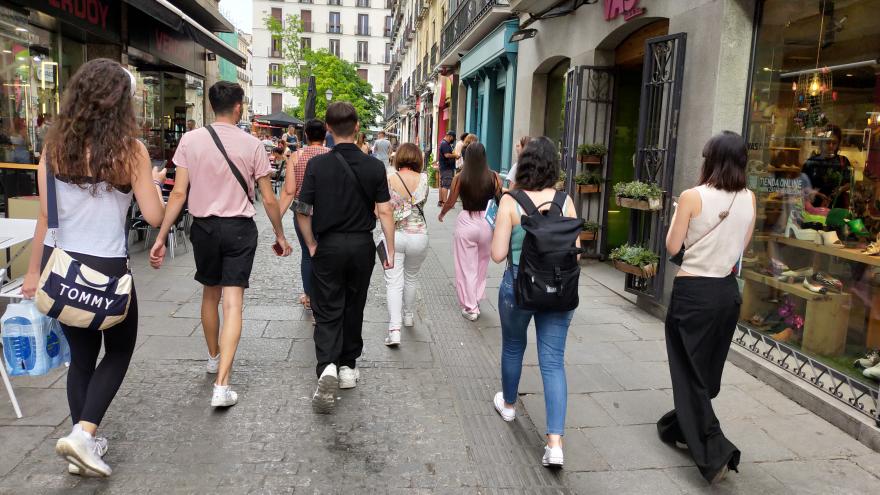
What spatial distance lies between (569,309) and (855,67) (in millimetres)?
3243

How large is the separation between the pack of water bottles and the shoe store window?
5074 millimetres

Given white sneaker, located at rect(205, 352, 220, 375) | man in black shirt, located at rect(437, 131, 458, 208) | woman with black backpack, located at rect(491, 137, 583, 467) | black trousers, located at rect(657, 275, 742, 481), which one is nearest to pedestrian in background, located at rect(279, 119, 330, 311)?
white sneaker, located at rect(205, 352, 220, 375)

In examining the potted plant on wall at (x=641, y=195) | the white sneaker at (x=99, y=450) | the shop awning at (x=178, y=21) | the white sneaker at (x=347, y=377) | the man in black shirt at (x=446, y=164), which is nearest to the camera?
the white sneaker at (x=99, y=450)

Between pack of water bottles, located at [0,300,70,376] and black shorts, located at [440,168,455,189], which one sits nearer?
pack of water bottles, located at [0,300,70,376]

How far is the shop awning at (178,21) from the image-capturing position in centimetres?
918

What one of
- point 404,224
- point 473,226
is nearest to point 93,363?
point 404,224

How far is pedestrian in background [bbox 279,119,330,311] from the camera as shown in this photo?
5.02 m

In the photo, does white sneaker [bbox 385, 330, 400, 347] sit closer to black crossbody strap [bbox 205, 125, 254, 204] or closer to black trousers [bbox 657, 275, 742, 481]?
black crossbody strap [bbox 205, 125, 254, 204]

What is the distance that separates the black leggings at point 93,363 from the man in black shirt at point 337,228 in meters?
1.20

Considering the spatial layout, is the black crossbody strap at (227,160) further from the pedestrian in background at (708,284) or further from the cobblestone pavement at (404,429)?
the pedestrian in background at (708,284)

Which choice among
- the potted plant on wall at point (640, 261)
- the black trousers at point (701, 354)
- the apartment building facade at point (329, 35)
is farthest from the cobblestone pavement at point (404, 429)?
the apartment building facade at point (329, 35)

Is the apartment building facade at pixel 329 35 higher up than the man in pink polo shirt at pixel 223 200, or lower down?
higher up

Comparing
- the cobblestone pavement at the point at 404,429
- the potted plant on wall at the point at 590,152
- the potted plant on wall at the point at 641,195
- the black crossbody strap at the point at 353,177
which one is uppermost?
the potted plant on wall at the point at 590,152

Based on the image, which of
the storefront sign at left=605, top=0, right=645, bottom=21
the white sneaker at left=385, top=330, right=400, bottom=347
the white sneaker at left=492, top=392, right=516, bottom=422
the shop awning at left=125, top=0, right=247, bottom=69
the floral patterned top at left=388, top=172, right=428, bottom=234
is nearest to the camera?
the white sneaker at left=492, top=392, right=516, bottom=422
